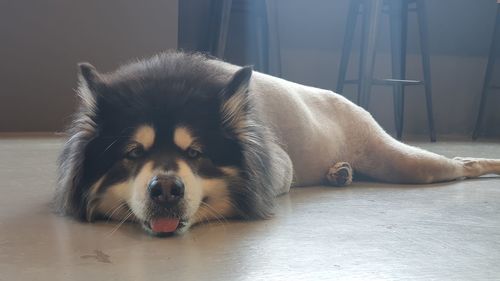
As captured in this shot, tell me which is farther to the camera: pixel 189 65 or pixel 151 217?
pixel 189 65

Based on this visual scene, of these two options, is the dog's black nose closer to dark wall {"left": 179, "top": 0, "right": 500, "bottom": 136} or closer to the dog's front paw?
the dog's front paw

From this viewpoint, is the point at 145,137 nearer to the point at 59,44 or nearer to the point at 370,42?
the point at 370,42

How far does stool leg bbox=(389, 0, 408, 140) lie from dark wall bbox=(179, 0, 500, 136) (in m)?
0.41

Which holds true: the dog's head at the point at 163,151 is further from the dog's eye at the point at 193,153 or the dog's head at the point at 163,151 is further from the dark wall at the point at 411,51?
the dark wall at the point at 411,51

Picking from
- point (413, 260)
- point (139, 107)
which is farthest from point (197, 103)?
point (413, 260)

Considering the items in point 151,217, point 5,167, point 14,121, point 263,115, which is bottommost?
point 14,121

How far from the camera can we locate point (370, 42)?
181 inches

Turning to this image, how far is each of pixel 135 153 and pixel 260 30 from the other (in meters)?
3.51

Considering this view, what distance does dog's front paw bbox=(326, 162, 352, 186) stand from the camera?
269cm

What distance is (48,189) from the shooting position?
2.47 m

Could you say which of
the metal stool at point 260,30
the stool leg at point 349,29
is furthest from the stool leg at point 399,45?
the metal stool at point 260,30

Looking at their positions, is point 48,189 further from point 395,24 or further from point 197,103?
point 395,24

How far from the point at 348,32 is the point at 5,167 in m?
3.01

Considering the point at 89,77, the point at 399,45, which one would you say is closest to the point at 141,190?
the point at 89,77
